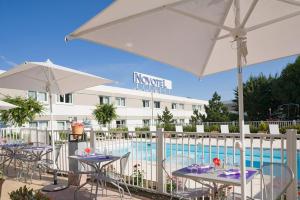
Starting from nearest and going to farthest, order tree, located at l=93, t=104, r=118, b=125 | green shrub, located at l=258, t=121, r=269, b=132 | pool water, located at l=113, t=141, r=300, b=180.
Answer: pool water, located at l=113, t=141, r=300, b=180 → green shrub, located at l=258, t=121, r=269, b=132 → tree, located at l=93, t=104, r=118, b=125

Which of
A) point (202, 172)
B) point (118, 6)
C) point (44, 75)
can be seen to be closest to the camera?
point (118, 6)

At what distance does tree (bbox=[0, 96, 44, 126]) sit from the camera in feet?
49.8

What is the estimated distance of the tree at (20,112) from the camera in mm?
15180

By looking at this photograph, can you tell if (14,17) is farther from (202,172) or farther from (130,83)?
(130,83)

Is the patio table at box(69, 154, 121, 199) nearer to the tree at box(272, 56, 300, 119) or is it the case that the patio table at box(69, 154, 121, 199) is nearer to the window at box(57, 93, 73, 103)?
the window at box(57, 93, 73, 103)

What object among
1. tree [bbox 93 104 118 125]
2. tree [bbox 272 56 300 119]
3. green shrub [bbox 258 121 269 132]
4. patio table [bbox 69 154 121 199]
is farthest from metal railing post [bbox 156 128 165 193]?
tree [bbox 272 56 300 119]

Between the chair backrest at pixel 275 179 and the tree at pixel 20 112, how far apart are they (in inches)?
556

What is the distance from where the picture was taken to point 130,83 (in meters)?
34.0

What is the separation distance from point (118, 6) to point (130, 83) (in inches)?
1234

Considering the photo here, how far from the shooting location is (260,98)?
30.4 m

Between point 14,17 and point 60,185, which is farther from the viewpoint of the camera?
point 14,17

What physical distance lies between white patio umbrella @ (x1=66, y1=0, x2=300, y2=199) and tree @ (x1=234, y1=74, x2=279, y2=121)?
1052 inches

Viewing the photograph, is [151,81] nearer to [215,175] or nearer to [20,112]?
[20,112]

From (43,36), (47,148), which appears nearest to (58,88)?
(47,148)
